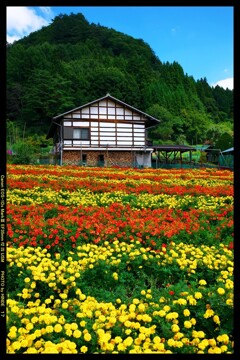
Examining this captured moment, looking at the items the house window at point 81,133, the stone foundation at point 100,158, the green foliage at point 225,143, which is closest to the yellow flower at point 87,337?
the stone foundation at point 100,158

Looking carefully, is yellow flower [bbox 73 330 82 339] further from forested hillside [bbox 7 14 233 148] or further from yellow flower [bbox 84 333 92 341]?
forested hillside [bbox 7 14 233 148]

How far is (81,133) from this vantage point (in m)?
30.0

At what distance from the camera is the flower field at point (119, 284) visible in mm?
2881

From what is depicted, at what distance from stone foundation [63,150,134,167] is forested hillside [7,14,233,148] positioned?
16.3 meters

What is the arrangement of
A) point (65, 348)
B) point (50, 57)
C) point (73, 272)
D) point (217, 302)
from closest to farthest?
1. point (65, 348)
2. point (217, 302)
3. point (73, 272)
4. point (50, 57)

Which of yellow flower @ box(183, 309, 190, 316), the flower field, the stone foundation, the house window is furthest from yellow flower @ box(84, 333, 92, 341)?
the house window

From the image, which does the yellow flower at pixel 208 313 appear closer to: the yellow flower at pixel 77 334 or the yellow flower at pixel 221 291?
the yellow flower at pixel 221 291

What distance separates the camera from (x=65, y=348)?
2605mm

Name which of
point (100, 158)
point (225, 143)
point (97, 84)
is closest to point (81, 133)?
point (100, 158)

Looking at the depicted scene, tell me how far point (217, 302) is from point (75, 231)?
3191 millimetres

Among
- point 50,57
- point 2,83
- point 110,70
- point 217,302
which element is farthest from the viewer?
point 50,57

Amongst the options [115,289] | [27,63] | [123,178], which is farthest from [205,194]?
[27,63]

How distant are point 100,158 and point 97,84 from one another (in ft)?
99.0

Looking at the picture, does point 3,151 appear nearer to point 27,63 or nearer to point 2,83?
point 2,83
